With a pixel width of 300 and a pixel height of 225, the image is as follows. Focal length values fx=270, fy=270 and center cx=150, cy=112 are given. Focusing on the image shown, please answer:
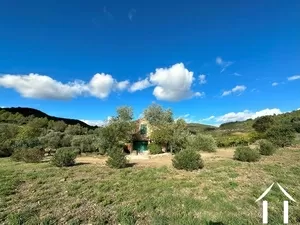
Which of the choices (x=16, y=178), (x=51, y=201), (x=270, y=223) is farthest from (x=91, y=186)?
(x=270, y=223)

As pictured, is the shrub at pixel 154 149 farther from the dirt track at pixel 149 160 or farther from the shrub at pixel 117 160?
the shrub at pixel 117 160

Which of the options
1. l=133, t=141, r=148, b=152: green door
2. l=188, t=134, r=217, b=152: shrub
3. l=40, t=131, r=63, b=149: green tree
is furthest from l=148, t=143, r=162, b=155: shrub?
l=40, t=131, r=63, b=149: green tree

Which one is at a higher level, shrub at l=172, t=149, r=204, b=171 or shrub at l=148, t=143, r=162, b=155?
shrub at l=148, t=143, r=162, b=155

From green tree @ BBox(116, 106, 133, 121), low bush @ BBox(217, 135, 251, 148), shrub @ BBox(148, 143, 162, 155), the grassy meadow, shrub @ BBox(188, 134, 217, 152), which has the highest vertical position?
green tree @ BBox(116, 106, 133, 121)

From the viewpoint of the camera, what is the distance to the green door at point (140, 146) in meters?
34.3

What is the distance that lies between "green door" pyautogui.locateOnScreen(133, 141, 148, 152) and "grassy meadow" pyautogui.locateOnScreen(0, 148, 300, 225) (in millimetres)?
19380

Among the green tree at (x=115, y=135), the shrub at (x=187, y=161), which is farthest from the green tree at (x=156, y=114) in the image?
the shrub at (x=187, y=161)

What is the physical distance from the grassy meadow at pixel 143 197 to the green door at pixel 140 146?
19380 mm

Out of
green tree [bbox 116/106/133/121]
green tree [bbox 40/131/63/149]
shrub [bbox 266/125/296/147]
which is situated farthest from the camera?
green tree [bbox 116/106/133/121]

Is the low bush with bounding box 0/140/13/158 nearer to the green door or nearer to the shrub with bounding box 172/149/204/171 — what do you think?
the green door

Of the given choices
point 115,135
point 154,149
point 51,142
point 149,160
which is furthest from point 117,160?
point 51,142

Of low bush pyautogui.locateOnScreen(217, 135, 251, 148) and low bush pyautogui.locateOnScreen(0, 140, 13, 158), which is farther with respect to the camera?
low bush pyautogui.locateOnScreen(217, 135, 251, 148)

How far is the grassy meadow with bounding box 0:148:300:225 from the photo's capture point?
24.9 ft

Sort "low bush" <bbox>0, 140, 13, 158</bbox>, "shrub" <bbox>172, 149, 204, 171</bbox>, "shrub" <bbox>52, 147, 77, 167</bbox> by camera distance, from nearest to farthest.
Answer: "shrub" <bbox>172, 149, 204, 171</bbox>, "shrub" <bbox>52, 147, 77, 167</bbox>, "low bush" <bbox>0, 140, 13, 158</bbox>
